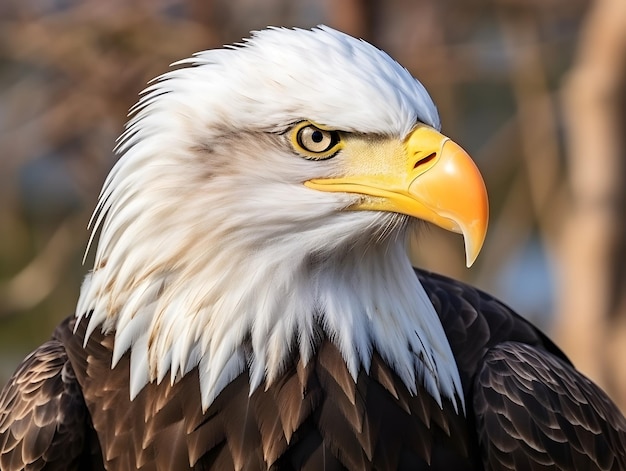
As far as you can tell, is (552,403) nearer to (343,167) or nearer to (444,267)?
(343,167)

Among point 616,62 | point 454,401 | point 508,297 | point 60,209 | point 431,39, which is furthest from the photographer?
point 60,209

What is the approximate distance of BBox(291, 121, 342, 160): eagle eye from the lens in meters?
2.65

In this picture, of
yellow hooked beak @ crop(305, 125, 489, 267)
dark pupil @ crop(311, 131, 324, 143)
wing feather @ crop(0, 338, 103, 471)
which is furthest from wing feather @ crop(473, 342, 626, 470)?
wing feather @ crop(0, 338, 103, 471)

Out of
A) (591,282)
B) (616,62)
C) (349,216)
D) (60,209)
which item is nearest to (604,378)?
(591,282)

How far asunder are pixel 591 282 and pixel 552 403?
2.17m

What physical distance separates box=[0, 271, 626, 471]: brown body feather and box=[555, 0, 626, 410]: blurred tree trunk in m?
1.99

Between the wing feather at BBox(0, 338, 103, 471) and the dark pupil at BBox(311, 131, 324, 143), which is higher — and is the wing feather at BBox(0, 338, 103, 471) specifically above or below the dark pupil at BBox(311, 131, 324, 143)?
below

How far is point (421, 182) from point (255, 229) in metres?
0.44

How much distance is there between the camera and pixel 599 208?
5.14 m

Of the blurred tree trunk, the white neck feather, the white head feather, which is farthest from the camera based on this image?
the blurred tree trunk

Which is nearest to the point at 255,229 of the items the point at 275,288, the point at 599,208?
the point at 275,288

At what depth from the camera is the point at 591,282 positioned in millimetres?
5215

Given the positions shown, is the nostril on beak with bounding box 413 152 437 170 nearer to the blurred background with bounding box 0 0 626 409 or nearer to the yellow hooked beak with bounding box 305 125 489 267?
the yellow hooked beak with bounding box 305 125 489 267

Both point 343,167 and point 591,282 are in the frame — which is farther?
point 591,282
